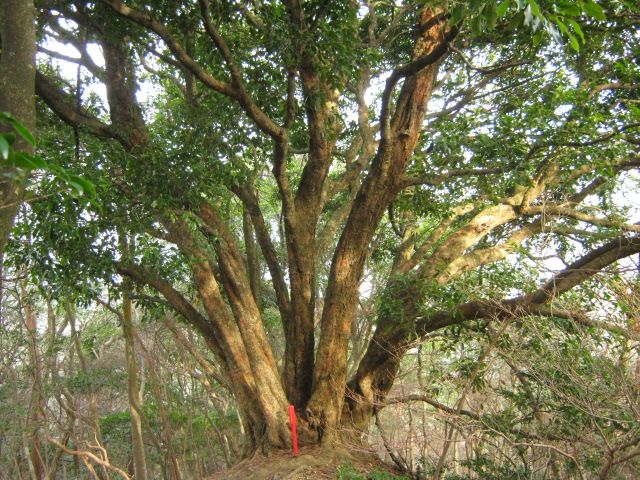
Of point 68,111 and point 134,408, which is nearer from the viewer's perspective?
point 68,111

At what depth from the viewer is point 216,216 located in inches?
264

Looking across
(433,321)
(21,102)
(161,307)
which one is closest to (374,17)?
(433,321)

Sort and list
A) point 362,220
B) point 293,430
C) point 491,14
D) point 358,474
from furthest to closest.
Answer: point 362,220 < point 293,430 < point 358,474 < point 491,14

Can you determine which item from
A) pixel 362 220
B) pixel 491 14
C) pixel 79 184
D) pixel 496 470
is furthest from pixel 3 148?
pixel 496 470

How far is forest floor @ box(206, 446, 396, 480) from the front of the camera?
231 inches

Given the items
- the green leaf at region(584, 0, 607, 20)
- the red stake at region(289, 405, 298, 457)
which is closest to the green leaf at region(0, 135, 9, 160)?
the green leaf at region(584, 0, 607, 20)

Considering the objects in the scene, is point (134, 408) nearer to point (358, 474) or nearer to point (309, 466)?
point (309, 466)

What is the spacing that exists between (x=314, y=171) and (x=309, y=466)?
3.60 m

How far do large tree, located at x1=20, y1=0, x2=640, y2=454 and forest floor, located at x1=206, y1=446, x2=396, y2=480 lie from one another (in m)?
0.24

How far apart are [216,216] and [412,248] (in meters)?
3.86

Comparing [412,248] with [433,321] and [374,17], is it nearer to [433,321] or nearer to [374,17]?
[433,321]


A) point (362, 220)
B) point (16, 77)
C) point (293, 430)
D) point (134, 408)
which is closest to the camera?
point (16, 77)

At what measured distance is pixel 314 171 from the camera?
275 inches

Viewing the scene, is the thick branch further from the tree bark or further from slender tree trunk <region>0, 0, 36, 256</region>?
slender tree trunk <region>0, 0, 36, 256</region>
